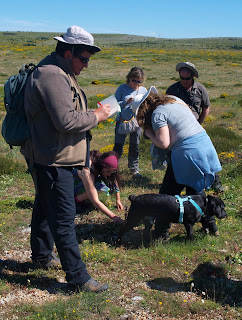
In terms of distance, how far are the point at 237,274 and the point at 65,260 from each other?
6.01 ft

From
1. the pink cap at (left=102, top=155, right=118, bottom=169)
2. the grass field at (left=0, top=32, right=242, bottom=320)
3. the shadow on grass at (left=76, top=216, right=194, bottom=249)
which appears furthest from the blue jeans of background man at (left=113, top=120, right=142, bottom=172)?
the shadow on grass at (left=76, top=216, right=194, bottom=249)

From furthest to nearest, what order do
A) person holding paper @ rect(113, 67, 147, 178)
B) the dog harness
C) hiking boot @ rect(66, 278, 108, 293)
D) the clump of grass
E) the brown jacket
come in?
the clump of grass → person holding paper @ rect(113, 67, 147, 178) → the dog harness → hiking boot @ rect(66, 278, 108, 293) → the brown jacket

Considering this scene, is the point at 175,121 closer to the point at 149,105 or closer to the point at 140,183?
the point at 149,105

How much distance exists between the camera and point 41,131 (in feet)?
9.54

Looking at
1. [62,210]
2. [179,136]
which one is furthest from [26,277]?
[179,136]

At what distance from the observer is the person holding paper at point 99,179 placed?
4.41 m

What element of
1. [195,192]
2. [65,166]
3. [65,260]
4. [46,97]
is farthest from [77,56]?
[195,192]

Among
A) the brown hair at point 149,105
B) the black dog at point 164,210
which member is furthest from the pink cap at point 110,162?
the brown hair at point 149,105

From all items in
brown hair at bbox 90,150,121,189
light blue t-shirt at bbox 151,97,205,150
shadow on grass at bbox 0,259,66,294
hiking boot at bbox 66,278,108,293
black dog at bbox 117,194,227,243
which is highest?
light blue t-shirt at bbox 151,97,205,150

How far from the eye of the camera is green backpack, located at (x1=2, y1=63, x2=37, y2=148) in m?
2.91

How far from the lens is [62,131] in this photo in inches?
110

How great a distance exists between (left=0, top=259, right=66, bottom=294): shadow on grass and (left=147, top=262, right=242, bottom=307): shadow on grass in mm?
982

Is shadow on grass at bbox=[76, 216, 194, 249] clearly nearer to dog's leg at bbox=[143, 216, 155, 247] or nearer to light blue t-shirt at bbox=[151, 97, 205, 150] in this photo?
dog's leg at bbox=[143, 216, 155, 247]

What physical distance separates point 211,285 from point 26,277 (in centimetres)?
192
